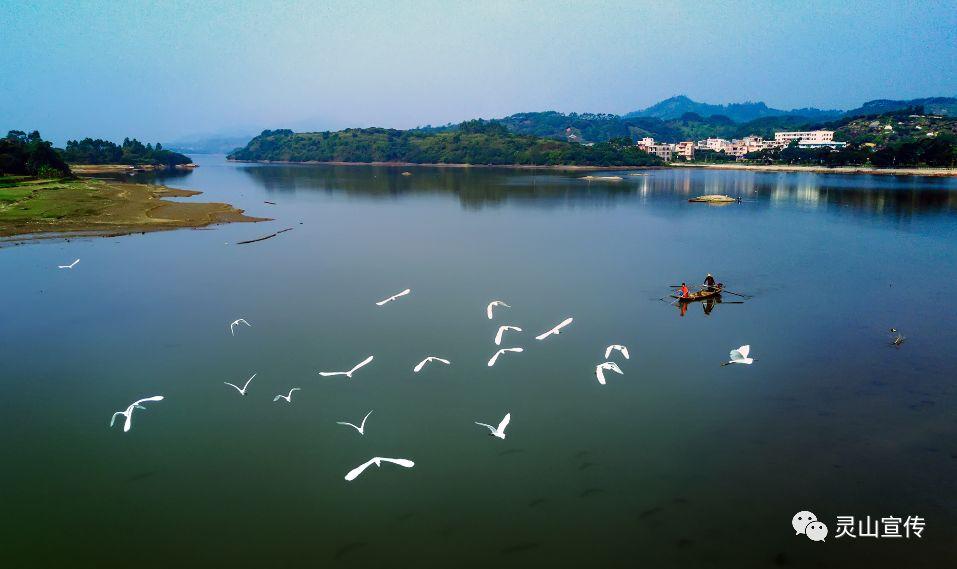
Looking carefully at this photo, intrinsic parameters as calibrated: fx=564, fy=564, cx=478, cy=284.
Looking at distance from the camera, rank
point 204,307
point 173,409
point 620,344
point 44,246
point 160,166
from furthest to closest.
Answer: point 160,166, point 44,246, point 204,307, point 620,344, point 173,409

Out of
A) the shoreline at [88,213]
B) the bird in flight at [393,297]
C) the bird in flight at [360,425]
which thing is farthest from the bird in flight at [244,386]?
the shoreline at [88,213]

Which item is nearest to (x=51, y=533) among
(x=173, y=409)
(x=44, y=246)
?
(x=173, y=409)

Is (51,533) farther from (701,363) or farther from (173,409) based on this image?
(701,363)

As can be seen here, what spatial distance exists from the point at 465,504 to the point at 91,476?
7635 mm

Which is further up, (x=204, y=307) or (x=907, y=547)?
(x=204, y=307)

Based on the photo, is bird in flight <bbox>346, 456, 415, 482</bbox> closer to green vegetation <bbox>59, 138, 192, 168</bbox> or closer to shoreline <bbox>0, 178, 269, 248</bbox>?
shoreline <bbox>0, 178, 269, 248</bbox>

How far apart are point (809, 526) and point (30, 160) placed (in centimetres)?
9191

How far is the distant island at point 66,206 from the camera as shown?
40250 millimetres

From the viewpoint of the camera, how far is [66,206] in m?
47.5

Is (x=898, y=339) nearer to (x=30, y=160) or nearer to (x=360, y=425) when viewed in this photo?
(x=360, y=425)

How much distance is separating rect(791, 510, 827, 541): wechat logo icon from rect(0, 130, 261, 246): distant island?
43.1 metres

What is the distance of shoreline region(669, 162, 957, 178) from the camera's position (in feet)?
332

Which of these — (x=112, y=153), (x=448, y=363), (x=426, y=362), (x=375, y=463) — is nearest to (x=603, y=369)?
(x=448, y=363)

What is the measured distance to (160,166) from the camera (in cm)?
15325
